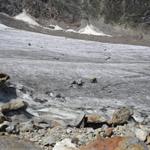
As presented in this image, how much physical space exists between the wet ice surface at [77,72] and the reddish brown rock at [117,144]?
1.55m

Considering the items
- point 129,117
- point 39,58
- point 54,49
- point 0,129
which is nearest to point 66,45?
point 54,49

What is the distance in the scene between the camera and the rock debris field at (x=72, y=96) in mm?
4723

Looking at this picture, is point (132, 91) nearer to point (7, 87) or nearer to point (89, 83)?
point (89, 83)

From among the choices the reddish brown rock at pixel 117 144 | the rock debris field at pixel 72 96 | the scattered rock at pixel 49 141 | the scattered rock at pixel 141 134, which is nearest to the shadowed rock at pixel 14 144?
the rock debris field at pixel 72 96

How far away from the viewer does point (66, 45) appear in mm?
11688

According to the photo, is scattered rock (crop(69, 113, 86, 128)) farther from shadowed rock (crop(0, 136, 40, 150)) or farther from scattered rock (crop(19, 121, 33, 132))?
shadowed rock (crop(0, 136, 40, 150))

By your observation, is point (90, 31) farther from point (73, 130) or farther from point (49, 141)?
point (49, 141)

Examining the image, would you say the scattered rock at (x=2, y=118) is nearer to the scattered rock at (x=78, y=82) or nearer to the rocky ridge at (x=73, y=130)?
the rocky ridge at (x=73, y=130)

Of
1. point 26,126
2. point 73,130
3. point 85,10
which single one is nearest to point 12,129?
point 26,126

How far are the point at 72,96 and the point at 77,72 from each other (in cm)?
154

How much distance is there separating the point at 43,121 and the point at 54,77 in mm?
2627

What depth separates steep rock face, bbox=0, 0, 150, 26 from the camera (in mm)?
18594

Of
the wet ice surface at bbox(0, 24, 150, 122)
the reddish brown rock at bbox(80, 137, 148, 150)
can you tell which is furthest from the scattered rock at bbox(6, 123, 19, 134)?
the wet ice surface at bbox(0, 24, 150, 122)

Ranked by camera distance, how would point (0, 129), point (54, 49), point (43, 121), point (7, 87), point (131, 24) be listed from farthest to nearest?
point (131, 24)
point (54, 49)
point (7, 87)
point (43, 121)
point (0, 129)
